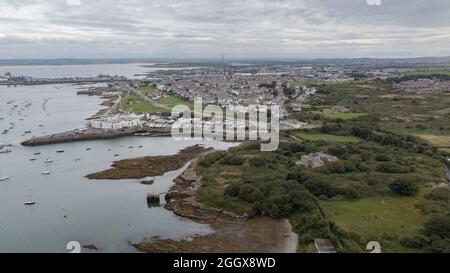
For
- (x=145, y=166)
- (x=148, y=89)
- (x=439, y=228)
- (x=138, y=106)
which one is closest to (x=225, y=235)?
(x=439, y=228)

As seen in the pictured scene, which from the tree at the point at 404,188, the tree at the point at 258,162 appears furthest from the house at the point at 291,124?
the tree at the point at 404,188

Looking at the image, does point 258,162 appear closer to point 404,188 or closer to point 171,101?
point 404,188

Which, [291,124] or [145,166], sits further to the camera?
[291,124]

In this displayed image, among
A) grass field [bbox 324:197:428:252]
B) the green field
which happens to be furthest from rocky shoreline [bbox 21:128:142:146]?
grass field [bbox 324:197:428:252]

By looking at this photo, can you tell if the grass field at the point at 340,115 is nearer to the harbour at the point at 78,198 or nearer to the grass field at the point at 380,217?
the harbour at the point at 78,198
